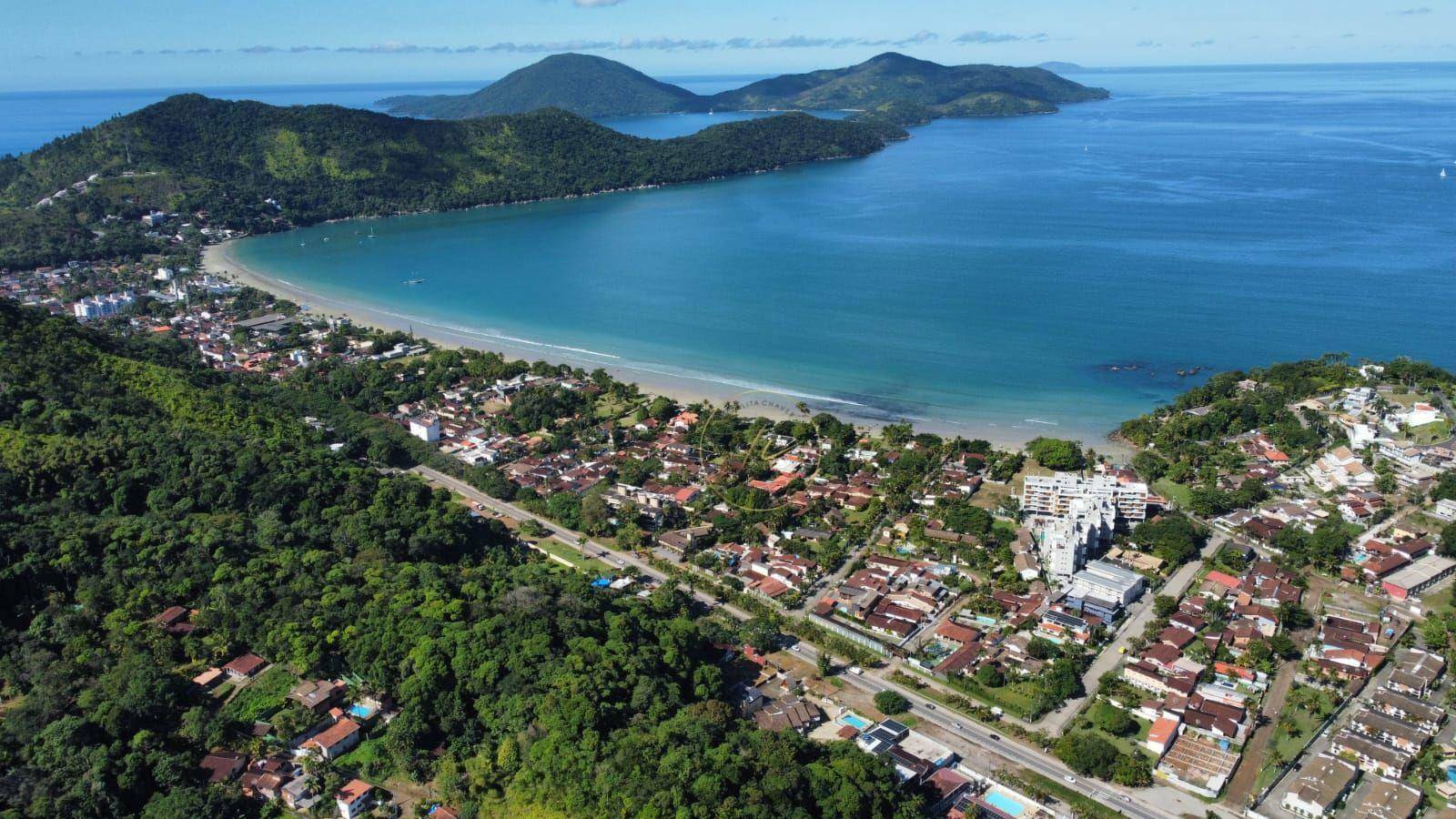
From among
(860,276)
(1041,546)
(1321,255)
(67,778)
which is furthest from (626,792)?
(1321,255)

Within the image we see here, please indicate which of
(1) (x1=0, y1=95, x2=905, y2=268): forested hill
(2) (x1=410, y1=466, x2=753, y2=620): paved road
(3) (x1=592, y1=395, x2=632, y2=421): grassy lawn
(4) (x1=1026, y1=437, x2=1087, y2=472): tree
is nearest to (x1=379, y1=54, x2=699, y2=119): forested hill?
(1) (x1=0, y1=95, x2=905, y2=268): forested hill

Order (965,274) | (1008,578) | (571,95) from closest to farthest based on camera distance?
(1008,578), (965,274), (571,95)

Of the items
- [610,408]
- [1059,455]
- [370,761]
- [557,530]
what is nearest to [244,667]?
[370,761]

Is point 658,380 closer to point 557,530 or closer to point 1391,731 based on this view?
point 557,530

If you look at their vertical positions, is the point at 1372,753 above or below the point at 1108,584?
below

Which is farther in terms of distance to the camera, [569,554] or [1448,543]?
[569,554]

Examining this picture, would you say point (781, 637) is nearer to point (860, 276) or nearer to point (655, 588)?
point (655, 588)
